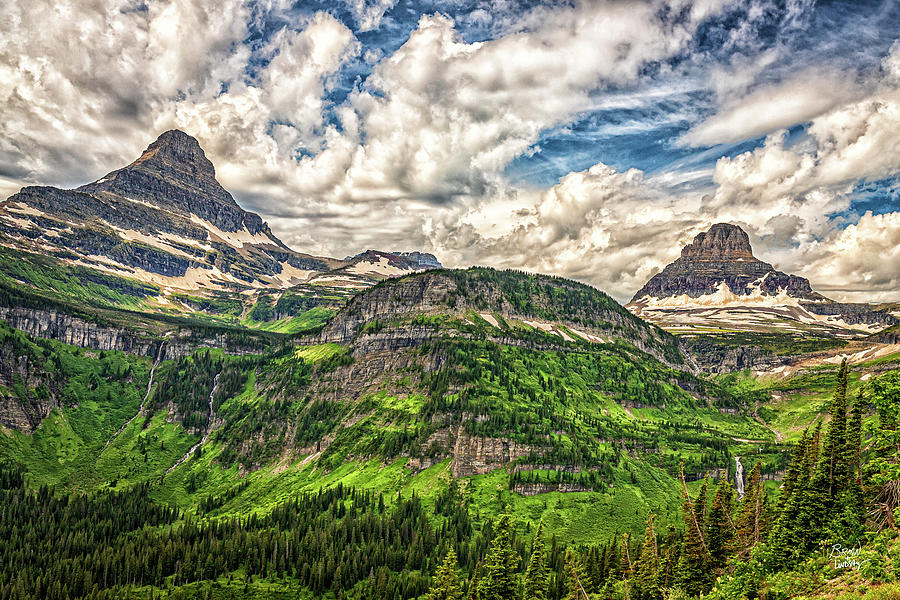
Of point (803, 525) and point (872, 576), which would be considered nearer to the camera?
point (872, 576)

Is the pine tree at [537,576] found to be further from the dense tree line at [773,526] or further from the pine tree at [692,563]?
the pine tree at [692,563]

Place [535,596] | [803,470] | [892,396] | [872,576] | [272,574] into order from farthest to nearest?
[272,574] < [535,596] < [803,470] < [892,396] < [872,576]

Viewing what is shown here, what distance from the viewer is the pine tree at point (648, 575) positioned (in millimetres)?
92500

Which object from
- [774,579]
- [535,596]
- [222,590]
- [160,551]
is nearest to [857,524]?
[774,579]

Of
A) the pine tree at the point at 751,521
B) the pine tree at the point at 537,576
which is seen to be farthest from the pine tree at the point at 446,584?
the pine tree at the point at 751,521

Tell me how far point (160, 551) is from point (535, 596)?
167040 millimetres

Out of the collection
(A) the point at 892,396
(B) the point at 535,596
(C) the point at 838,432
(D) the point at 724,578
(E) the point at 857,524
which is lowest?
(B) the point at 535,596

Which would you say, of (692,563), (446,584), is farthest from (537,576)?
(692,563)

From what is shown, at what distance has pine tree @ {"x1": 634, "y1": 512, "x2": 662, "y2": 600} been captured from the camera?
9250cm

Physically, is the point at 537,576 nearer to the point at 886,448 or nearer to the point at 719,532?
the point at 719,532

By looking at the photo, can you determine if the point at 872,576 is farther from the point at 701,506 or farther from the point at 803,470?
the point at 701,506

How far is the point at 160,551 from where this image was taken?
655ft

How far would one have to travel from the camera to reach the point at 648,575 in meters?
94.0

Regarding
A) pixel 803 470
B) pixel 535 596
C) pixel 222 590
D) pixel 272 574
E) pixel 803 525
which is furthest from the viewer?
pixel 272 574
